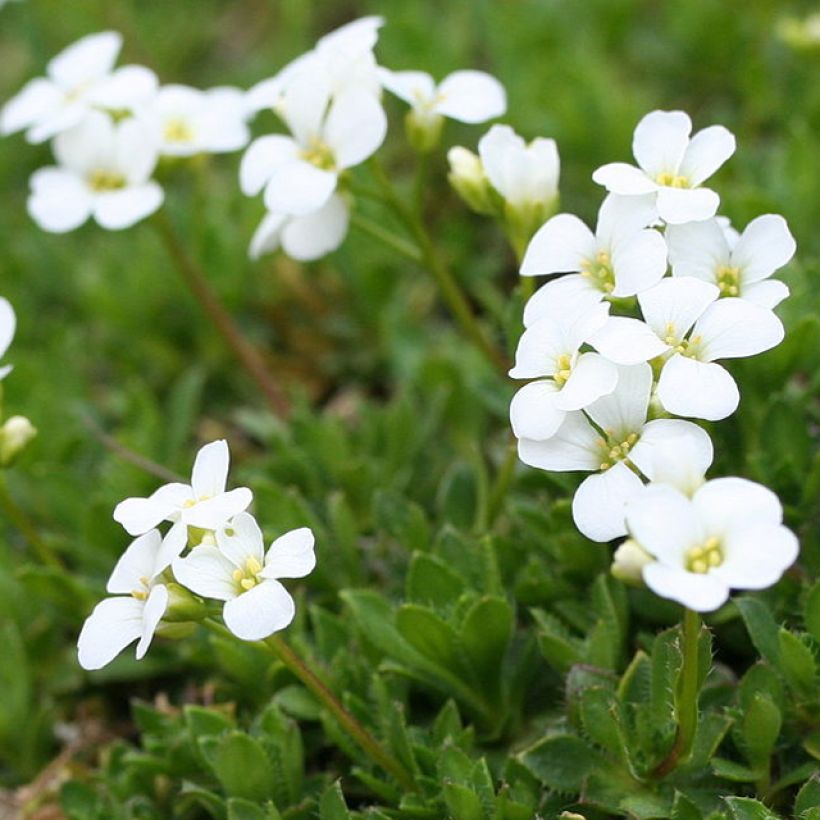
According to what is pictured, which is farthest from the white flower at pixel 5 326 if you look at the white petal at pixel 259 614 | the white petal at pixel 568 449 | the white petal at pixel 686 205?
the white petal at pixel 686 205

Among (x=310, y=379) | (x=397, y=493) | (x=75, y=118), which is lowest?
(x=310, y=379)

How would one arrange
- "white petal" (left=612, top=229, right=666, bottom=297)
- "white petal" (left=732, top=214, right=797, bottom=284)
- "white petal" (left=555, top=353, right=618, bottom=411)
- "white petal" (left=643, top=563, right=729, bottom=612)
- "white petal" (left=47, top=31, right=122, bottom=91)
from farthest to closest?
"white petal" (left=47, top=31, right=122, bottom=91) → "white petal" (left=732, top=214, right=797, bottom=284) → "white petal" (left=612, top=229, right=666, bottom=297) → "white petal" (left=555, top=353, right=618, bottom=411) → "white petal" (left=643, top=563, right=729, bottom=612)

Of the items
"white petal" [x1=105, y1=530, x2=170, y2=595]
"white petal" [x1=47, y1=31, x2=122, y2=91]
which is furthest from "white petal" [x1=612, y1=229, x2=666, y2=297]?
"white petal" [x1=47, y1=31, x2=122, y2=91]

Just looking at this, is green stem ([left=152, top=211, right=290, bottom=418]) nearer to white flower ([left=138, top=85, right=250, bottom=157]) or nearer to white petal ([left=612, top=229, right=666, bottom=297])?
white flower ([left=138, top=85, right=250, bottom=157])

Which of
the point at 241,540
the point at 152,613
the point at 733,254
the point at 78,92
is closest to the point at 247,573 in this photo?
the point at 241,540

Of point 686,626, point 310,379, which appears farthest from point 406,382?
point 686,626

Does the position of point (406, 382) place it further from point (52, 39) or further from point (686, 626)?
point (52, 39)
